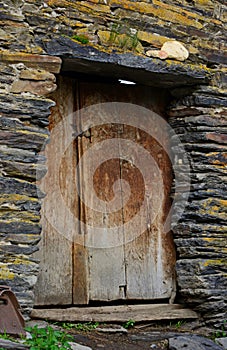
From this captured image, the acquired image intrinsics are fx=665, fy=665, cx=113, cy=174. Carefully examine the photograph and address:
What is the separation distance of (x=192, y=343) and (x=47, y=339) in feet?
4.05

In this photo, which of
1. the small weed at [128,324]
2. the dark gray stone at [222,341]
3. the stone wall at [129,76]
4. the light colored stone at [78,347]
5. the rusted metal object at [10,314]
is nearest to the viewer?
the rusted metal object at [10,314]

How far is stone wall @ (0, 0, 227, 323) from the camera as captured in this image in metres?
4.72

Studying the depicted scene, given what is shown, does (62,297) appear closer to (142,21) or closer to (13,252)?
(13,252)

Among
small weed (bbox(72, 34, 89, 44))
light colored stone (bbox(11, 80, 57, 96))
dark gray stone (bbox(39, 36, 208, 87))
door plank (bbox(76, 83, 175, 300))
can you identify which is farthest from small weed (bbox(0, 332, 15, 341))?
small weed (bbox(72, 34, 89, 44))

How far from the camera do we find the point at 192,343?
192 inches

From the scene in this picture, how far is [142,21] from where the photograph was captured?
541cm

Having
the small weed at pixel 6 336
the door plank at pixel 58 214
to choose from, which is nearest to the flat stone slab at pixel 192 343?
the door plank at pixel 58 214

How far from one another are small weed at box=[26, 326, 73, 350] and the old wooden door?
2.24 feet

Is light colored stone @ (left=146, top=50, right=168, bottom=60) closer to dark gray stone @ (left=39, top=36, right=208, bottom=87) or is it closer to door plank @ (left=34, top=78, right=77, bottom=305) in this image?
dark gray stone @ (left=39, top=36, right=208, bottom=87)

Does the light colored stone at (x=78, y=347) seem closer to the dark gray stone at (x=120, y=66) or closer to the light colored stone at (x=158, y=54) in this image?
the dark gray stone at (x=120, y=66)

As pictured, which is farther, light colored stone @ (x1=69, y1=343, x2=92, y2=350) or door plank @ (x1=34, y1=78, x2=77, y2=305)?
door plank @ (x1=34, y1=78, x2=77, y2=305)

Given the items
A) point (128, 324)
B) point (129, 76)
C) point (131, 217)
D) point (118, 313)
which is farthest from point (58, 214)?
point (129, 76)

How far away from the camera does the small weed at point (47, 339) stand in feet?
13.2

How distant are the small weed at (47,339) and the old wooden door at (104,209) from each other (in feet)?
2.24
